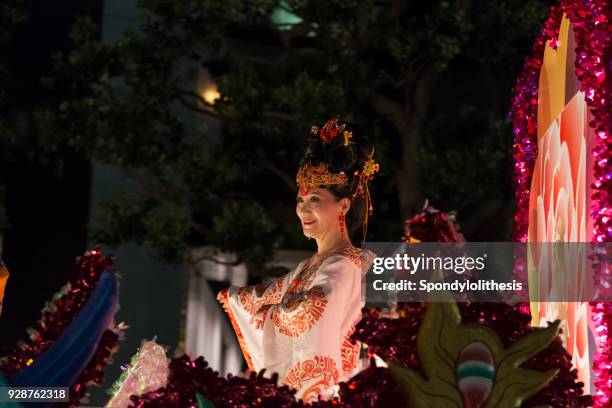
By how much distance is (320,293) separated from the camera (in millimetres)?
3695

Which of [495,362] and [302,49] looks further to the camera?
[302,49]

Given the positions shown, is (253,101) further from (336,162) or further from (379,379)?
(379,379)

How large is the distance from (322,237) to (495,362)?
5.42ft

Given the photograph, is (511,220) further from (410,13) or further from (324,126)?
(324,126)

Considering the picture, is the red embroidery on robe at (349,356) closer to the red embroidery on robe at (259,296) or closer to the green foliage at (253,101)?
the red embroidery on robe at (259,296)

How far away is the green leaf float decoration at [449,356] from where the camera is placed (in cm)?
236

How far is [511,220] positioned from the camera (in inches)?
334

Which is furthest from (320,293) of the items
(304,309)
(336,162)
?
(336,162)

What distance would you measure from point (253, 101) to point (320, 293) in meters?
4.38

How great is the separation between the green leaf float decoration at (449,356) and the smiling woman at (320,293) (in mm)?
1293

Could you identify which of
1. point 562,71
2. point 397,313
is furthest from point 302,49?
point 397,313

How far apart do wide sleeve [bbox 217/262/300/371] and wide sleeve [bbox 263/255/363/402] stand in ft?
0.37

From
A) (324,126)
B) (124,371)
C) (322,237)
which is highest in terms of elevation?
(324,126)

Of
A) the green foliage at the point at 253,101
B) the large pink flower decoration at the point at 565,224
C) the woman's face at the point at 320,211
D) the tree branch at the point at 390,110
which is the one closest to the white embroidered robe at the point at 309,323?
the woman's face at the point at 320,211
